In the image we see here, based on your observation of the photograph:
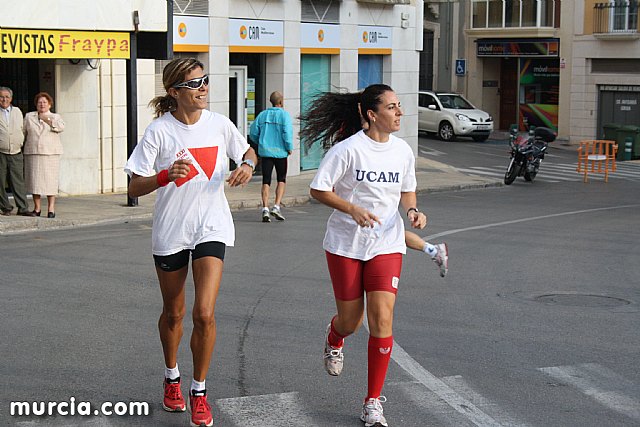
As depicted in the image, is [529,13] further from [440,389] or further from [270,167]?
[440,389]

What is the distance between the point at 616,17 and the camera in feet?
133

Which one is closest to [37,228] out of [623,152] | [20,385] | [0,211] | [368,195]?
[0,211]

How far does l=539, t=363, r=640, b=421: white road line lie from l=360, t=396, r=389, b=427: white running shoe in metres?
1.43

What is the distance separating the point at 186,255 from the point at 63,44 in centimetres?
1111

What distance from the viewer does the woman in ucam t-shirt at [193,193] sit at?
6.19 metres

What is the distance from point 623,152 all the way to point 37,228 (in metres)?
23.4

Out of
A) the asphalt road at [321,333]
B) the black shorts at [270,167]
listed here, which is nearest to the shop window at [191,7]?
the black shorts at [270,167]

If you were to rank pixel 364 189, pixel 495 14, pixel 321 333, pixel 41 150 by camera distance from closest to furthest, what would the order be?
pixel 364 189 → pixel 321 333 → pixel 41 150 → pixel 495 14

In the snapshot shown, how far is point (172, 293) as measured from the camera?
6.39 meters

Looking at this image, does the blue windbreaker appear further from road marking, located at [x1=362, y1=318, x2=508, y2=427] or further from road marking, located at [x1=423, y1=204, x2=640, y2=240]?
road marking, located at [x1=362, y1=318, x2=508, y2=427]

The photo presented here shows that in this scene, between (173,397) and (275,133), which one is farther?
(275,133)

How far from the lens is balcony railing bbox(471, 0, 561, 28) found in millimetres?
43188

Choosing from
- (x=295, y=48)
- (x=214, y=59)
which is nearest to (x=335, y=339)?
(x=214, y=59)

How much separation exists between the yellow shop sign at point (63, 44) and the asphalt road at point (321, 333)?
2987mm
